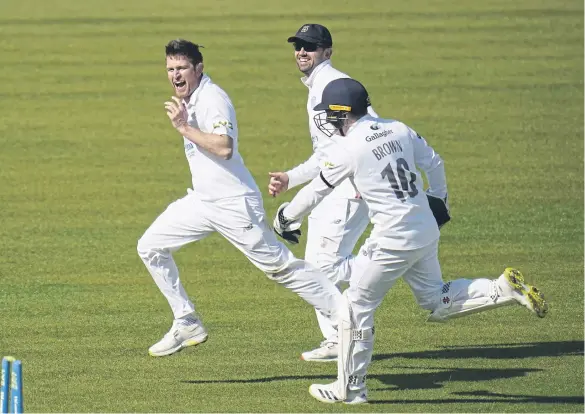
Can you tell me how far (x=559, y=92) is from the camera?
21391 mm

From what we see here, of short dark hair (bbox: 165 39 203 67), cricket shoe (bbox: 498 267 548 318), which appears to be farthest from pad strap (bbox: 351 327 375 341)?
short dark hair (bbox: 165 39 203 67)

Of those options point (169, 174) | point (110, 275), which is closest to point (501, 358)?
point (110, 275)

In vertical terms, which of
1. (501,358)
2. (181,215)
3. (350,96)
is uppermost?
(350,96)

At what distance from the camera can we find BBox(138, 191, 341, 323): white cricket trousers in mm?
9789

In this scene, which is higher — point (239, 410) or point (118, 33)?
point (118, 33)

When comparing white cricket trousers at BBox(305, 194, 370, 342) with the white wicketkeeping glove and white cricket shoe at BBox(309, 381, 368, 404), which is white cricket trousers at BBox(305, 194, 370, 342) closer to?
the white wicketkeeping glove

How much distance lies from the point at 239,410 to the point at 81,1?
18.9 metres

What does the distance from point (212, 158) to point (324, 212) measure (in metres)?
1.36

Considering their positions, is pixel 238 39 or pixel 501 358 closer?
pixel 501 358

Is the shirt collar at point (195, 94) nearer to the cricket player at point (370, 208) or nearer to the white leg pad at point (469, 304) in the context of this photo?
the cricket player at point (370, 208)

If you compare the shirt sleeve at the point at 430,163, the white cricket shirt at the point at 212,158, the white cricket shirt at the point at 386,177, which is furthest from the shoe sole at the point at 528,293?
the white cricket shirt at the point at 212,158

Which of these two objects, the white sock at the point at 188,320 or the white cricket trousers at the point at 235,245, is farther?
the white sock at the point at 188,320

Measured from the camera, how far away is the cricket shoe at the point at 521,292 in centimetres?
940

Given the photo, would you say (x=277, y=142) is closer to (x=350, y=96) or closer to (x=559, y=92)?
(x=559, y=92)
